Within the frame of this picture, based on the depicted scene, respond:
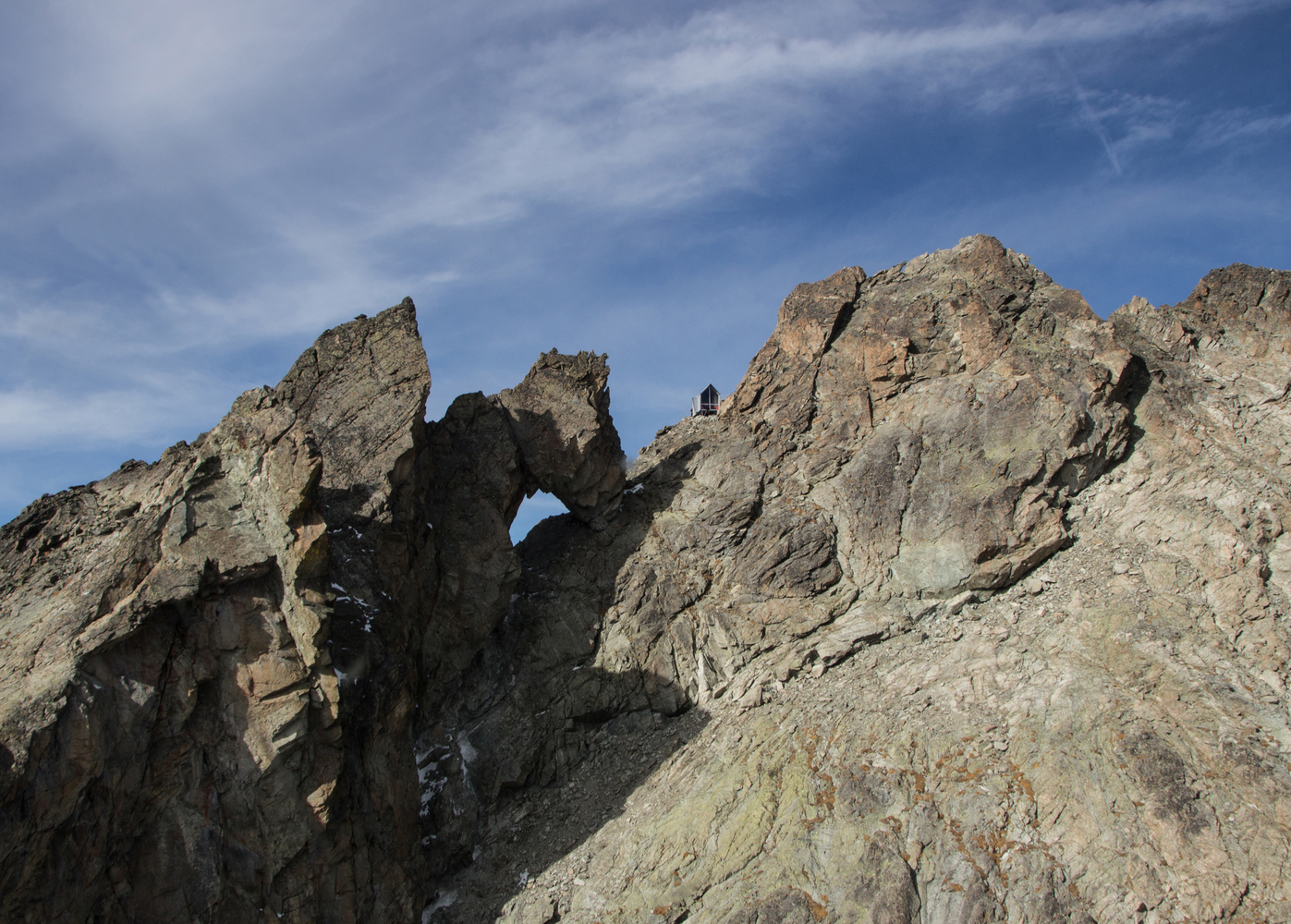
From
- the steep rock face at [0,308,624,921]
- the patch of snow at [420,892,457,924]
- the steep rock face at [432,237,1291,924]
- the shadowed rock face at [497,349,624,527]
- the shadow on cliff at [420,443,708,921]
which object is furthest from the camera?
the shadowed rock face at [497,349,624,527]

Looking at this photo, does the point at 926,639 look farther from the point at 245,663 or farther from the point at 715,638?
Result: the point at 245,663

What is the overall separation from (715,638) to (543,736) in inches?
251

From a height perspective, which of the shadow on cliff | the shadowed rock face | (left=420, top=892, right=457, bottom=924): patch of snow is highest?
the shadowed rock face

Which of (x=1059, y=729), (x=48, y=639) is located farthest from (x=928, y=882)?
(x=48, y=639)

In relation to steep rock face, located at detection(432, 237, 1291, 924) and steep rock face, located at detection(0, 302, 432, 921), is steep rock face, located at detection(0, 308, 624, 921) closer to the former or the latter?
steep rock face, located at detection(0, 302, 432, 921)

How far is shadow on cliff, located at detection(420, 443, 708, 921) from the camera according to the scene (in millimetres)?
A: 25297

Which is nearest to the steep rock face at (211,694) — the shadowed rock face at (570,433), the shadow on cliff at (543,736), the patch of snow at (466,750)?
the shadow on cliff at (543,736)

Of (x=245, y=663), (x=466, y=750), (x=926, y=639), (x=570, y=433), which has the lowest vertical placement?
(x=926, y=639)

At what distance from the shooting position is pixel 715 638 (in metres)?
Answer: 28.5

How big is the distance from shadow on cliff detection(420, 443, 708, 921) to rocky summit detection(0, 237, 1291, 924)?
0.12 metres

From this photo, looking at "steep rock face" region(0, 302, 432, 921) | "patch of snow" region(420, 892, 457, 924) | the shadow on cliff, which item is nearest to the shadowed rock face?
the shadow on cliff

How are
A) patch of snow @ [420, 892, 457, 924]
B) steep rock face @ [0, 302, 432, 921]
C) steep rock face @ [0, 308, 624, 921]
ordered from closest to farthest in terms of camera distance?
1. steep rock face @ [0, 302, 432, 921]
2. steep rock face @ [0, 308, 624, 921]
3. patch of snow @ [420, 892, 457, 924]

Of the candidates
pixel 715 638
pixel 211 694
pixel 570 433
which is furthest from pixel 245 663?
pixel 715 638

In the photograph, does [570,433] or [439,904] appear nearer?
[439,904]
